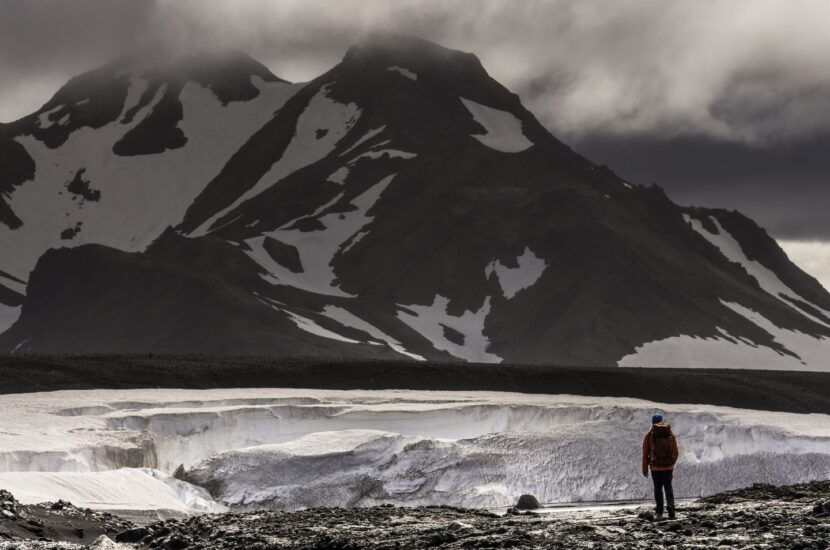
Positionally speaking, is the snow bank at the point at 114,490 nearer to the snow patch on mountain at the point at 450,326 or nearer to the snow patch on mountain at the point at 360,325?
the snow patch on mountain at the point at 360,325

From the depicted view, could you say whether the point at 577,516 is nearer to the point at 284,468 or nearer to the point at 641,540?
the point at 641,540

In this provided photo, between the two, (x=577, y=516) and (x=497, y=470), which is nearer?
(x=577, y=516)

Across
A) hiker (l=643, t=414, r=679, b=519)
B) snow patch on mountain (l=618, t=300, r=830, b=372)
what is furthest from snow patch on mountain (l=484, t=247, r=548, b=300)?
hiker (l=643, t=414, r=679, b=519)

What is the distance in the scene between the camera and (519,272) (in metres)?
194

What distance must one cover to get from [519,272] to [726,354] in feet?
126

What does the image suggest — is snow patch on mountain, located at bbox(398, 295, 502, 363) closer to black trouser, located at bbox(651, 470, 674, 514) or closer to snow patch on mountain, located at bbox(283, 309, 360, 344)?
snow patch on mountain, located at bbox(283, 309, 360, 344)

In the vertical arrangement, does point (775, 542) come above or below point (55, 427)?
below

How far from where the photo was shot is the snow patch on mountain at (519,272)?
18975 cm

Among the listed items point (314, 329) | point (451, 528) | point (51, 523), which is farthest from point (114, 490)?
point (314, 329)

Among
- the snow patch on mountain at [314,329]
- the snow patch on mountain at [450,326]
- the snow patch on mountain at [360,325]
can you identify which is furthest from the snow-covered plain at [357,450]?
the snow patch on mountain at [450,326]

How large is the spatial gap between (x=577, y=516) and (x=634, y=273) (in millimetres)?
160843

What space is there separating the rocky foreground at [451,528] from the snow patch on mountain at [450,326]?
452 feet

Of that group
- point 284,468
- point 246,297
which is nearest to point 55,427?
point 284,468

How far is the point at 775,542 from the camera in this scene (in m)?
19.2
